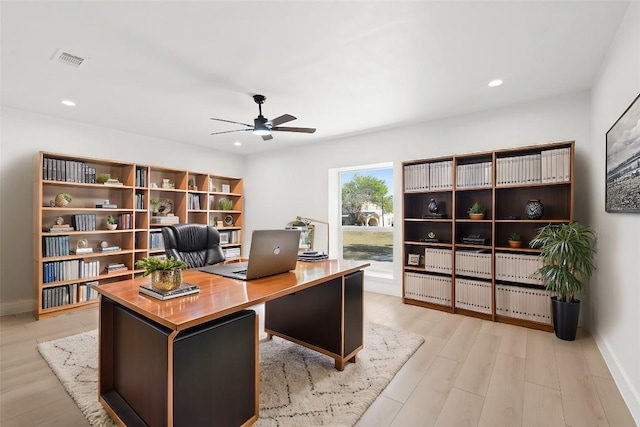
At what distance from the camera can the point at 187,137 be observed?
4.66 meters

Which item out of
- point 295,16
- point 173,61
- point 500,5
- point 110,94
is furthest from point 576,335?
point 110,94

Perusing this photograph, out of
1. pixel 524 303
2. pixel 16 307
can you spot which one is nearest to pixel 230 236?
pixel 16 307

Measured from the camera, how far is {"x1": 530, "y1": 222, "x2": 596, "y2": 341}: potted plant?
255cm

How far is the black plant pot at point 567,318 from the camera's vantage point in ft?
8.61

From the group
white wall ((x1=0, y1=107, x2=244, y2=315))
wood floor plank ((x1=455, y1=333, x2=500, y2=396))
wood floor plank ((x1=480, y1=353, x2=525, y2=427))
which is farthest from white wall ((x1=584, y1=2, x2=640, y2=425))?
white wall ((x1=0, y1=107, x2=244, y2=315))

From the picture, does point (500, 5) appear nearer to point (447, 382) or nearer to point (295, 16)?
point (295, 16)

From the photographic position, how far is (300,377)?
2096 mm

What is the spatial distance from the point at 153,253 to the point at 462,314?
4285 millimetres

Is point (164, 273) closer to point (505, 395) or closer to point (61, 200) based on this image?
point (505, 395)

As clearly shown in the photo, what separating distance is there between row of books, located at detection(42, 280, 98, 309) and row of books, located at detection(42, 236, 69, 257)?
1.29ft

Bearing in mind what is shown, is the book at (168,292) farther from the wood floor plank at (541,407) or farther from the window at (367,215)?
the window at (367,215)

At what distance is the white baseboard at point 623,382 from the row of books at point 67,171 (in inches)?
211

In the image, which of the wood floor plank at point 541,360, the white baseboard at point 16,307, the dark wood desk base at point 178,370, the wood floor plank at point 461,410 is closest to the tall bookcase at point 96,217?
the white baseboard at point 16,307

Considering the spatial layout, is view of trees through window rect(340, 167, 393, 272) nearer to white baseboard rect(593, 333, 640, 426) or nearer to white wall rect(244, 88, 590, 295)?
white wall rect(244, 88, 590, 295)
